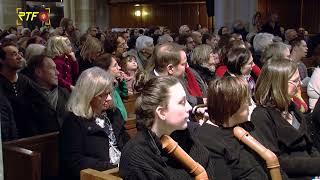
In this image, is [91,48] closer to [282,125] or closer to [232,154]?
[282,125]

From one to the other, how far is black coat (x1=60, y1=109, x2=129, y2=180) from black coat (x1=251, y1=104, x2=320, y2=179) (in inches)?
42.3

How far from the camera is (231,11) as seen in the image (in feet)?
51.4

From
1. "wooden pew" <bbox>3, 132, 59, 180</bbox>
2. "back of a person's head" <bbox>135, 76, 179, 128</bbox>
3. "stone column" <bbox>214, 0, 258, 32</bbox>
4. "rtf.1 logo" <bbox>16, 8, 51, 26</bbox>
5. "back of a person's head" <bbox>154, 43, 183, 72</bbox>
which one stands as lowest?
"wooden pew" <bbox>3, 132, 59, 180</bbox>

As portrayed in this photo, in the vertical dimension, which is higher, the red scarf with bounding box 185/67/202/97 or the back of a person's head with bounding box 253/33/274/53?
the back of a person's head with bounding box 253/33/274/53

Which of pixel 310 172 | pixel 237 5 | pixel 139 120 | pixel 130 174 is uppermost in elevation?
pixel 237 5

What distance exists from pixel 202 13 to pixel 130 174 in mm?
18086

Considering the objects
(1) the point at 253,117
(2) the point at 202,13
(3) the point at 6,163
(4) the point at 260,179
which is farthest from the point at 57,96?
(2) the point at 202,13

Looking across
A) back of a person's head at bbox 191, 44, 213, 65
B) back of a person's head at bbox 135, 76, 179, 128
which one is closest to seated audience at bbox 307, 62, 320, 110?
back of a person's head at bbox 191, 44, 213, 65

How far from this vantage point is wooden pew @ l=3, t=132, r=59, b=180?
3.85 metres

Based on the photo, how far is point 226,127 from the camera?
334 cm

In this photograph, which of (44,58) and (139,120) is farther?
(44,58)

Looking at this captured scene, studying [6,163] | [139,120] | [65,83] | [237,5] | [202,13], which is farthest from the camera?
[202,13]

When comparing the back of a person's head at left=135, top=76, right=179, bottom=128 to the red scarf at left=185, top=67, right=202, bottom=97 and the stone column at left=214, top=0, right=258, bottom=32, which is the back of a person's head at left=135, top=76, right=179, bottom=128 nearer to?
the red scarf at left=185, top=67, right=202, bottom=97

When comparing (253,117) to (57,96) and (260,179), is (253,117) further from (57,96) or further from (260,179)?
(57,96)
